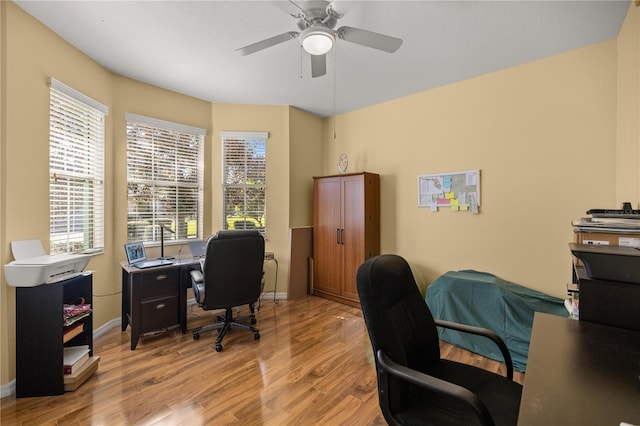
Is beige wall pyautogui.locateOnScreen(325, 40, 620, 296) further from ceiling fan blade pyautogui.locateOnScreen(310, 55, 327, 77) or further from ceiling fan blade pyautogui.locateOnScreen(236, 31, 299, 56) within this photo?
ceiling fan blade pyautogui.locateOnScreen(236, 31, 299, 56)

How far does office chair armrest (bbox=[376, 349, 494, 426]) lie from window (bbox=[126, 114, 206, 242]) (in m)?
2.90

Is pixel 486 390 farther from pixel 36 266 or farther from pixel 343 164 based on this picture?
pixel 343 164

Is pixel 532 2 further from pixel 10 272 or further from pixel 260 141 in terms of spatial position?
pixel 10 272

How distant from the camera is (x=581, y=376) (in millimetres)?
956

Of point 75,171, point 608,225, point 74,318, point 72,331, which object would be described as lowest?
point 72,331

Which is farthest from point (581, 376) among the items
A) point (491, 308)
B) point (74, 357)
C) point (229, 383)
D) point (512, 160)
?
point (74, 357)

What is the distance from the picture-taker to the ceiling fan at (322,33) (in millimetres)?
1945

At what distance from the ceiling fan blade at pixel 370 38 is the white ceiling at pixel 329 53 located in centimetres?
24

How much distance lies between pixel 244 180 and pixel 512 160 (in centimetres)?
337

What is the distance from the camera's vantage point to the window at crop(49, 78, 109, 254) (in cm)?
248

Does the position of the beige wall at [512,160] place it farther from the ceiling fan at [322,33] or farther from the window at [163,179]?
the window at [163,179]

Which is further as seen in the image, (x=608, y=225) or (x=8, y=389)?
(x=8, y=389)

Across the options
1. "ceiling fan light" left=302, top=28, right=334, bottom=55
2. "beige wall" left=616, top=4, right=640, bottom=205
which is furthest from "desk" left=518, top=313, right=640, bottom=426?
"ceiling fan light" left=302, top=28, right=334, bottom=55

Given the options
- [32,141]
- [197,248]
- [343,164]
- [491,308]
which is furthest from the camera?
[343,164]
